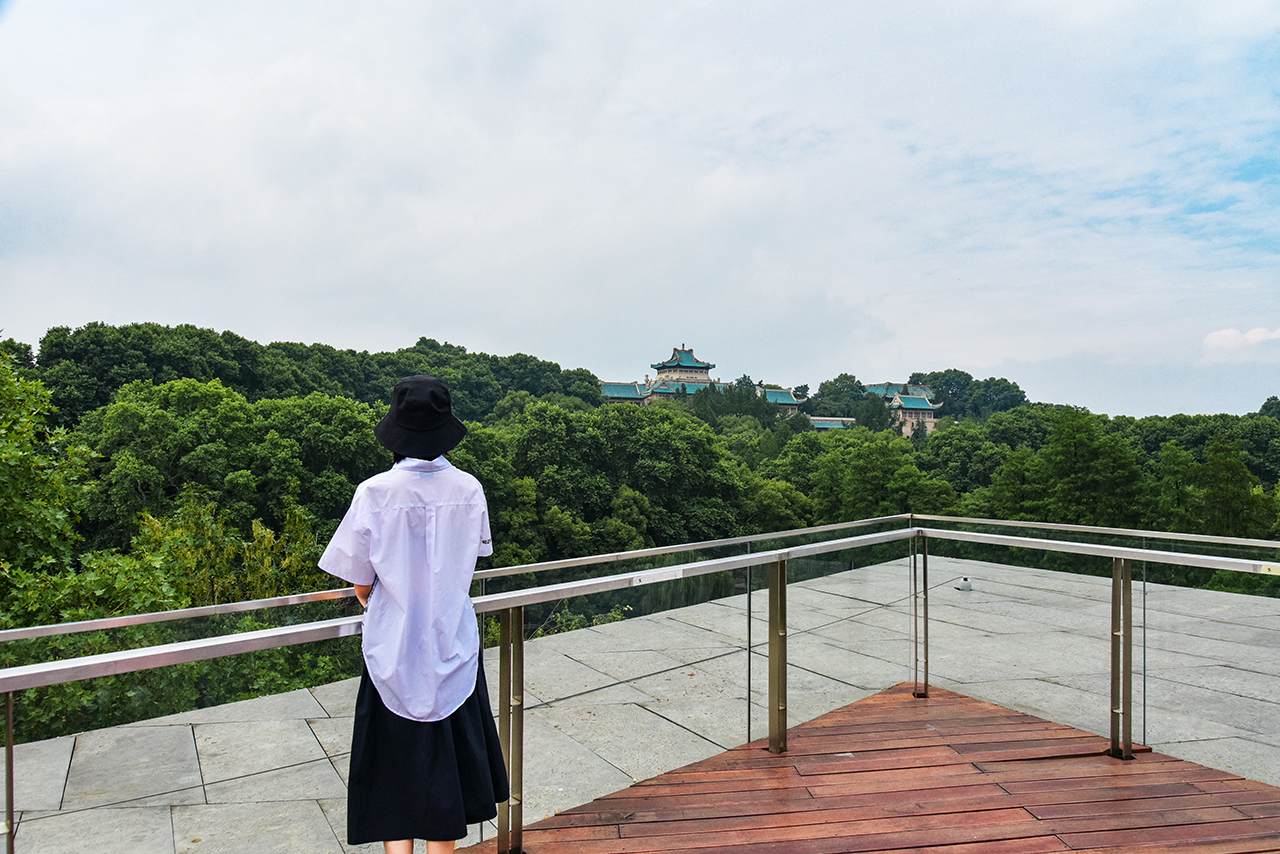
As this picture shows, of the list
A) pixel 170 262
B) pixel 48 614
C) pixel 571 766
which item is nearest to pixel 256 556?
pixel 48 614

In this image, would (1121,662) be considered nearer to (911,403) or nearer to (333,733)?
(333,733)

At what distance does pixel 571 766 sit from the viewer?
6.61ft

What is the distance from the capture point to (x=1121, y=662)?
261cm

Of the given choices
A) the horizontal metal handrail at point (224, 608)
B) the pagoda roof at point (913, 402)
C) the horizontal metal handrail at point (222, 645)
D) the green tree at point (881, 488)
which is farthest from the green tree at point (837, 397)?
the horizontal metal handrail at point (222, 645)

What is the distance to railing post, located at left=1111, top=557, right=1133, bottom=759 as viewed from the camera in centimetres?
256

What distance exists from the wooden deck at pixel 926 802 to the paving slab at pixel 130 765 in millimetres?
809

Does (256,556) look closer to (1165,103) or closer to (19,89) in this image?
(19,89)

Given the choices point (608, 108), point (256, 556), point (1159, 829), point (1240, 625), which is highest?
point (608, 108)

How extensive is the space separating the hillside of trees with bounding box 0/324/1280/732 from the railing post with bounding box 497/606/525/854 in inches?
265

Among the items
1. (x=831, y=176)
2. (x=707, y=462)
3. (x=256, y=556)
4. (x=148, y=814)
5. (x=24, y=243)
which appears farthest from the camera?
(x=831, y=176)

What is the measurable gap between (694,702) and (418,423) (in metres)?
1.36

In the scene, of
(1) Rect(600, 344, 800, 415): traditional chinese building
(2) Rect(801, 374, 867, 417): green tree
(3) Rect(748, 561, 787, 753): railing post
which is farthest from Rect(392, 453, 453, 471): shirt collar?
(2) Rect(801, 374, 867, 417): green tree

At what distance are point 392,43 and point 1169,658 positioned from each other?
31.1 metres

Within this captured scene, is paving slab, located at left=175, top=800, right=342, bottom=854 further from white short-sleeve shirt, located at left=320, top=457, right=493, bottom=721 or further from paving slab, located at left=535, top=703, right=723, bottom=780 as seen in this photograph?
paving slab, located at left=535, top=703, right=723, bottom=780
